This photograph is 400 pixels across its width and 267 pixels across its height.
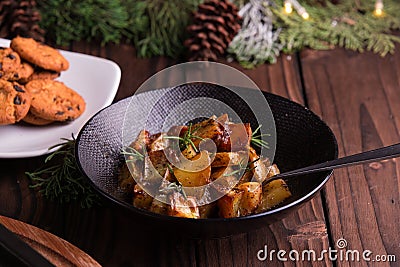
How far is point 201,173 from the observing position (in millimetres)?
1345

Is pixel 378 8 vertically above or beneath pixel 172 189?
above

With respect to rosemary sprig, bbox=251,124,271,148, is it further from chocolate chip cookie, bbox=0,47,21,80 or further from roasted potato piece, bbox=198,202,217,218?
chocolate chip cookie, bbox=0,47,21,80

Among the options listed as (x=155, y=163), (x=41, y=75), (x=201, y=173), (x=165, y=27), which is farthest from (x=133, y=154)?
(x=165, y=27)

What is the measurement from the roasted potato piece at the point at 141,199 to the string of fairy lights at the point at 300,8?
3.76ft

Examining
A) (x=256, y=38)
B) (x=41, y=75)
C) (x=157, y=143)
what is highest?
(x=256, y=38)

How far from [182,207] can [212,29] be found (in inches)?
38.1

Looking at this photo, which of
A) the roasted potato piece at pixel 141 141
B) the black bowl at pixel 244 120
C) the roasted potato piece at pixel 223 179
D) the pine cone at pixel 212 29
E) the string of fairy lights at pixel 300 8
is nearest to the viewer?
the black bowl at pixel 244 120

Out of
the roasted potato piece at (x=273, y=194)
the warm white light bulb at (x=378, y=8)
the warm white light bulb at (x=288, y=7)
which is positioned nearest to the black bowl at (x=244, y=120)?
the roasted potato piece at (x=273, y=194)

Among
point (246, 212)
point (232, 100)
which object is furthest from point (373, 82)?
point (246, 212)

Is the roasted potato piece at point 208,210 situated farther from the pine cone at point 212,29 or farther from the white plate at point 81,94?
the pine cone at point 212,29

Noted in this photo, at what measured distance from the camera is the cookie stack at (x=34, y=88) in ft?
5.34

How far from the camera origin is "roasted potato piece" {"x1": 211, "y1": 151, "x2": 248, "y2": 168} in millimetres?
1379

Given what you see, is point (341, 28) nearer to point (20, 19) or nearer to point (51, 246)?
point (20, 19)

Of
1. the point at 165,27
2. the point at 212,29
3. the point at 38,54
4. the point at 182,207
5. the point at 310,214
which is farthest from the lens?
the point at 165,27
